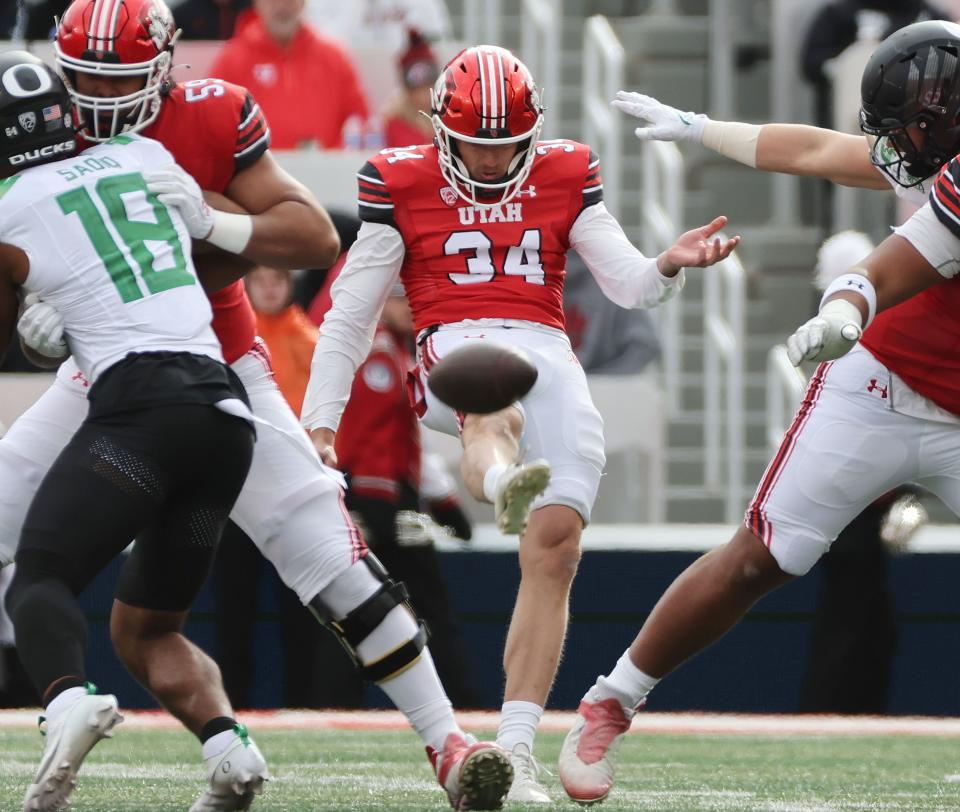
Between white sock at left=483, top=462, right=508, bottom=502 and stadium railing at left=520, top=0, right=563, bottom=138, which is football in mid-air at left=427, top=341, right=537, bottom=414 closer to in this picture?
white sock at left=483, top=462, right=508, bottom=502

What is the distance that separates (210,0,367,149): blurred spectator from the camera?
900 cm

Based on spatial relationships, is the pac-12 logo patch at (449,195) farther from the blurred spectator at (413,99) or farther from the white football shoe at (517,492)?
the blurred spectator at (413,99)

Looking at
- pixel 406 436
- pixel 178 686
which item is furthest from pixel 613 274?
pixel 406 436

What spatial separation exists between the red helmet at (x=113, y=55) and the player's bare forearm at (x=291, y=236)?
13.3 inches

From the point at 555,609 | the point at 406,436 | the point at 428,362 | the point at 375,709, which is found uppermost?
the point at 428,362

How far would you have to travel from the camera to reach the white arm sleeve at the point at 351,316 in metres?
5.04

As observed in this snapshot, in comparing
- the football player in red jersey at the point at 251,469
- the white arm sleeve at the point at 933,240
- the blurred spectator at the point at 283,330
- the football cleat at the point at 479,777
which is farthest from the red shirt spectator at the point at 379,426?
the white arm sleeve at the point at 933,240

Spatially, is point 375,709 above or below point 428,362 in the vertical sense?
below

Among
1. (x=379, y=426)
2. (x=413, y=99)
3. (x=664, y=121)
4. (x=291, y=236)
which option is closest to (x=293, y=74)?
(x=413, y=99)

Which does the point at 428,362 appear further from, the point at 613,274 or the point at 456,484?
the point at 456,484

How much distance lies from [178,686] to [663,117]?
1844mm

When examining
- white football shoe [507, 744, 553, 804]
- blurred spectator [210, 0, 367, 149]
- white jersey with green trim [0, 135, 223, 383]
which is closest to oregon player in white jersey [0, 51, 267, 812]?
white jersey with green trim [0, 135, 223, 383]

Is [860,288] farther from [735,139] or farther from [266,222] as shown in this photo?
[266,222]

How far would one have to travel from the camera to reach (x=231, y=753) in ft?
14.1
